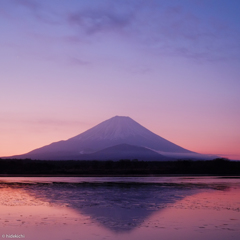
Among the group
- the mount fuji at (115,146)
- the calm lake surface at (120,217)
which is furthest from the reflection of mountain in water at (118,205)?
the mount fuji at (115,146)

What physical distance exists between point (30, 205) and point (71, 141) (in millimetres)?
142893

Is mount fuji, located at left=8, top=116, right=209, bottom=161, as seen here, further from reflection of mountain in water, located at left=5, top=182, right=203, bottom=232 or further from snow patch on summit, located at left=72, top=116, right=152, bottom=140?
reflection of mountain in water, located at left=5, top=182, right=203, bottom=232

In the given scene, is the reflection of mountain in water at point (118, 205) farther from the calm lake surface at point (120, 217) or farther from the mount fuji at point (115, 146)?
the mount fuji at point (115, 146)

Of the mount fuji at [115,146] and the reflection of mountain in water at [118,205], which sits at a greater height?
the mount fuji at [115,146]

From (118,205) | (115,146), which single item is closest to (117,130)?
(115,146)

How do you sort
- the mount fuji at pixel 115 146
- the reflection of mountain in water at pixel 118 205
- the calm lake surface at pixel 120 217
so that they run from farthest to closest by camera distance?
the mount fuji at pixel 115 146
the reflection of mountain in water at pixel 118 205
the calm lake surface at pixel 120 217

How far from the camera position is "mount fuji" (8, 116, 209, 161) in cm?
13312

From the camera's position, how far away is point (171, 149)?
14825cm

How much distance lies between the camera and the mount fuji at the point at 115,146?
133m

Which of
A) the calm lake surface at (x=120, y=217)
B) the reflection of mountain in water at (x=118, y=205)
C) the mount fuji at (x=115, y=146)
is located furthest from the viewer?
the mount fuji at (x=115, y=146)

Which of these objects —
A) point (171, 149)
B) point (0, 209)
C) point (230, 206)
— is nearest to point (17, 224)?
point (0, 209)

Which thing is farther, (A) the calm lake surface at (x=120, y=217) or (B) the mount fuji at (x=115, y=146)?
(B) the mount fuji at (x=115, y=146)

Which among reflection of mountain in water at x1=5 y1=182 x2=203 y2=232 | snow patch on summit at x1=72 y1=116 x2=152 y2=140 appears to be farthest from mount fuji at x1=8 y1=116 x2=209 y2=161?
reflection of mountain in water at x1=5 y1=182 x2=203 y2=232

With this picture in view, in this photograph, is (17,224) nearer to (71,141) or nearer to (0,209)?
(0,209)
